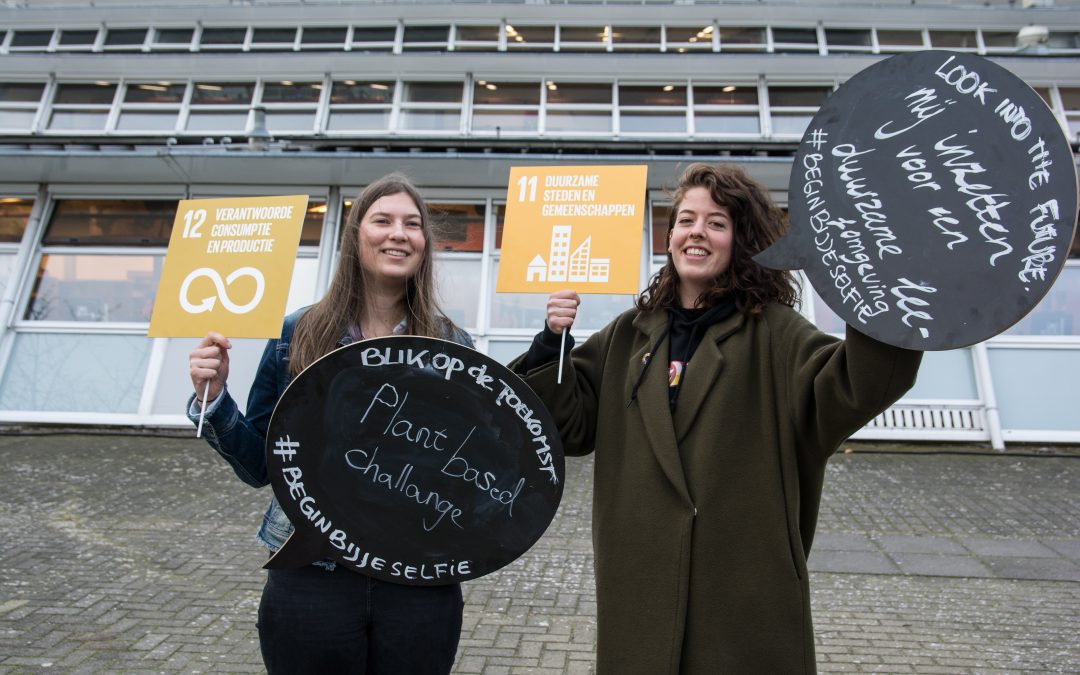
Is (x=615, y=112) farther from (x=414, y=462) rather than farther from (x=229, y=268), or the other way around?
(x=414, y=462)

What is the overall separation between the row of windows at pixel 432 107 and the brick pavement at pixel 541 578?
5563mm

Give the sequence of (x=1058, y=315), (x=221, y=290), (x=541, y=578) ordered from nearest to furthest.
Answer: (x=221, y=290)
(x=541, y=578)
(x=1058, y=315)

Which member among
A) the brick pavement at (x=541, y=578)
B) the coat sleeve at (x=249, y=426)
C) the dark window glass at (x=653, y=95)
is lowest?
the brick pavement at (x=541, y=578)

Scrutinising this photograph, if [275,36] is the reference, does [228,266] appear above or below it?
below

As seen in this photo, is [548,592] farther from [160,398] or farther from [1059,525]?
[160,398]

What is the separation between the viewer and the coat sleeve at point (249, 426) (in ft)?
7.12

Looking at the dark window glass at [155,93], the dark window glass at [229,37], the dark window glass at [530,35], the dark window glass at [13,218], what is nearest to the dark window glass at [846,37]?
the dark window glass at [530,35]

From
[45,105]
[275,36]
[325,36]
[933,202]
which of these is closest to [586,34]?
[325,36]

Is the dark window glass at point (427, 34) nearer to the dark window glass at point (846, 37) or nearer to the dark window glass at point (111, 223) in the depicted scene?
the dark window glass at point (111, 223)

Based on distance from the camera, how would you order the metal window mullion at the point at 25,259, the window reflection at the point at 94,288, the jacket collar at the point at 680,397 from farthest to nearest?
the window reflection at the point at 94,288 → the metal window mullion at the point at 25,259 → the jacket collar at the point at 680,397

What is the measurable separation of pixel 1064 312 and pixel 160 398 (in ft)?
40.8

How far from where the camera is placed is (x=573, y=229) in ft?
8.35

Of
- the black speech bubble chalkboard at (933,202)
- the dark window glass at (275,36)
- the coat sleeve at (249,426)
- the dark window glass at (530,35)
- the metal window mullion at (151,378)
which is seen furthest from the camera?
the dark window glass at (275,36)

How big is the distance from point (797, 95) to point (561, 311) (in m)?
10.3
